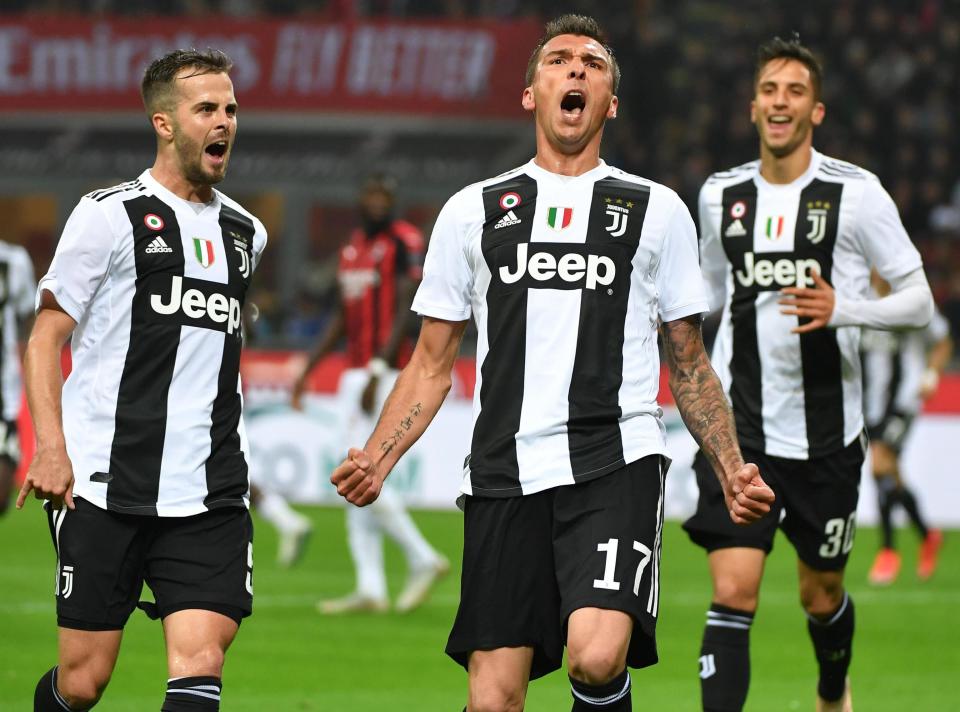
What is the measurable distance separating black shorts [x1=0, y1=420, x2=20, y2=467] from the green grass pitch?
0.80 meters

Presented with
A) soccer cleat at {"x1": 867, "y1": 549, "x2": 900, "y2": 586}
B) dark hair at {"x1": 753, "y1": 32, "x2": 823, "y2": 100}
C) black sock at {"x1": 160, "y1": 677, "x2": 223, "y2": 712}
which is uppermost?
dark hair at {"x1": 753, "y1": 32, "x2": 823, "y2": 100}

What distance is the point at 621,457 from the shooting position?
15.4 ft

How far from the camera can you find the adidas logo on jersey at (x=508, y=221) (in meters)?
4.78

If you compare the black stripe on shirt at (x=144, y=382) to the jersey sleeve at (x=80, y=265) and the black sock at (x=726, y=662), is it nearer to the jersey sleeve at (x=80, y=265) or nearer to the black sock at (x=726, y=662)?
the jersey sleeve at (x=80, y=265)

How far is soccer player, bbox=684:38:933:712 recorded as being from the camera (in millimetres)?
6105

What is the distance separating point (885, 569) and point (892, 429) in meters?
1.08

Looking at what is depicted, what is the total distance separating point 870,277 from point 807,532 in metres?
1.01

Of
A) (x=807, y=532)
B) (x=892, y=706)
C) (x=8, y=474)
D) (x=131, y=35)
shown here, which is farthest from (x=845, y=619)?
(x=131, y=35)

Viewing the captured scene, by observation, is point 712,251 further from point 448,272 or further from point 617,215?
point 448,272

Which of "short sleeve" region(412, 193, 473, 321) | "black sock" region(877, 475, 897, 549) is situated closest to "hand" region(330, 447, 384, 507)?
"short sleeve" region(412, 193, 473, 321)

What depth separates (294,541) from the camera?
442 inches

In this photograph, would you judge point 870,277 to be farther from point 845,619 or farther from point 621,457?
point 621,457

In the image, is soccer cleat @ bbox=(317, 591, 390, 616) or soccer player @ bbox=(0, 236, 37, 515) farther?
soccer player @ bbox=(0, 236, 37, 515)

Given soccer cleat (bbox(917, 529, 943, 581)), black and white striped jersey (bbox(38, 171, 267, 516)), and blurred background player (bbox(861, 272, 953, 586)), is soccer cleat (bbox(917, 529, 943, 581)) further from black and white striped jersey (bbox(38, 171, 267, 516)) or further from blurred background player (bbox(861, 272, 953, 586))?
black and white striped jersey (bbox(38, 171, 267, 516))
